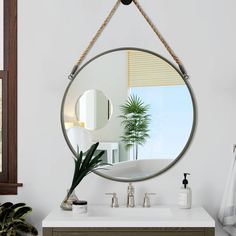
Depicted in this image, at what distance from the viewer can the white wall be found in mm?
2803

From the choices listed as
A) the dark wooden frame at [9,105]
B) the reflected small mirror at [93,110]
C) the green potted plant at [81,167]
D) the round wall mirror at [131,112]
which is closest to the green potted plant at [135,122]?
the round wall mirror at [131,112]

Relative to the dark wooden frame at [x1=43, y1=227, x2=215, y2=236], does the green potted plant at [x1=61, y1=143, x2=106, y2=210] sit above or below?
above

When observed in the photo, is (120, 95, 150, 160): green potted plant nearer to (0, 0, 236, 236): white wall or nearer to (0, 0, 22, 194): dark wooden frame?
(0, 0, 236, 236): white wall

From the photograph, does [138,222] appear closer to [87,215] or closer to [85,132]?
[87,215]

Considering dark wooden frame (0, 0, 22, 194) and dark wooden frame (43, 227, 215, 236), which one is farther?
dark wooden frame (0, 0, 22, 194)

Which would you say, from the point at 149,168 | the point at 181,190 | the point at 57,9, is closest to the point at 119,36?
the point at 57,9

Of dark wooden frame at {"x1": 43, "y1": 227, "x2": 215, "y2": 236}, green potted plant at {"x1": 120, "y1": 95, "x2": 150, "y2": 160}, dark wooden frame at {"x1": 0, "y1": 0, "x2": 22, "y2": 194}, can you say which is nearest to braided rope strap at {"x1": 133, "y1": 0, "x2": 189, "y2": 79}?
green potted plant at {"x1": 120, "y1": 95, "x2": 150, "y2": 160}

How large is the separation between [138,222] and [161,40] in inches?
45.7

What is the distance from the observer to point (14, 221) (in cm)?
261

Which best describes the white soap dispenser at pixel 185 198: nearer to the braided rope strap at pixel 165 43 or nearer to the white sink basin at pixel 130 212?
the white sink basin at pixel 130 212

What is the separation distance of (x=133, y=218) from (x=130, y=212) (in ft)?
0.58

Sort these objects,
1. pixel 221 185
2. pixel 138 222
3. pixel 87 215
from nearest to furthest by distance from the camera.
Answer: pixel 138 222 < pixel 87 215 < pixel 221 185

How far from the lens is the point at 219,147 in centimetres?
280

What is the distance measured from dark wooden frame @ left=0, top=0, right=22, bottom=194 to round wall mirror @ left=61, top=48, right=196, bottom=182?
343 millimetres
